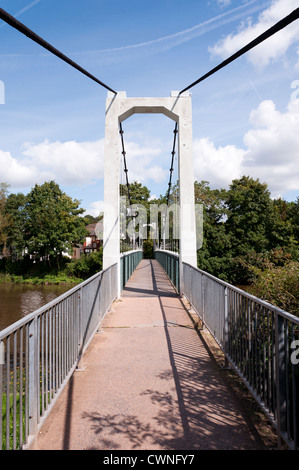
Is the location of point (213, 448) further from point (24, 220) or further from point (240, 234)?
point (24, 220)

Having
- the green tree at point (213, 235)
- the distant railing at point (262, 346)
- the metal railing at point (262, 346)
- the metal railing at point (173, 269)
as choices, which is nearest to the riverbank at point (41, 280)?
the green tree at point (213, 235)

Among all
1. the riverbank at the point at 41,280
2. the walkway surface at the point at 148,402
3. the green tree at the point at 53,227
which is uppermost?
the green tree at the point at 53,227

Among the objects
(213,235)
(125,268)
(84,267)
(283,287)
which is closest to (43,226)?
(84,267)

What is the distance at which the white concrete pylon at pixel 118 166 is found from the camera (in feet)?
28.9

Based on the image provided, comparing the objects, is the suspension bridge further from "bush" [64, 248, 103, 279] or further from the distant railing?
"bush" [64, 248, 103, 279]

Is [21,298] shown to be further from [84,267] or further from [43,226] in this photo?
[43,226]

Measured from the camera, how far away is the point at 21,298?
2789 cm

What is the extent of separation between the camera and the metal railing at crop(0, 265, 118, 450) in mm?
2010

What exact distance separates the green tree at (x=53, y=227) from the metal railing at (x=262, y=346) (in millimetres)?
35655

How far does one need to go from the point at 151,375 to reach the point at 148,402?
62 centimetres

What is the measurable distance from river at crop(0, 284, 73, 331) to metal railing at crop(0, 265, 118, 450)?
14.6m

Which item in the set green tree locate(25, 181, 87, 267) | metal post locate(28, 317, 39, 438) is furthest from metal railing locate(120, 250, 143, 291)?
green tree locate(25, 181, 87, 267)

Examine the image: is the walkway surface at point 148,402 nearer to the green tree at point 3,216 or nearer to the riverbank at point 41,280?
the riverbank at point 41,280

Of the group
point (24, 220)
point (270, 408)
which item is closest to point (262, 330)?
point (270, 408)
